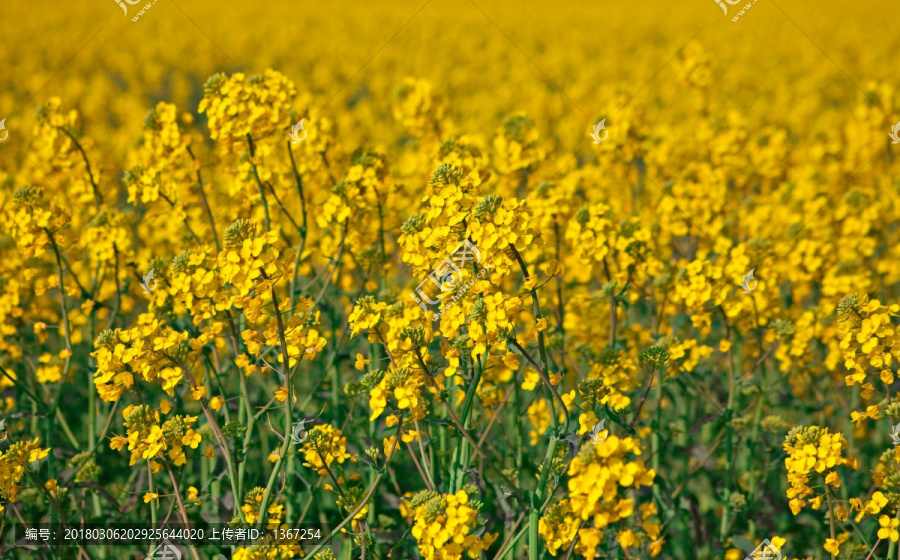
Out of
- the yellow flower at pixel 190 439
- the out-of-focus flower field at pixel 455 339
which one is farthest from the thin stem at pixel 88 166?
the yellow flower at pixel 190 439

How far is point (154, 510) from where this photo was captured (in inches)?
116

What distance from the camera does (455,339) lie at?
9.92 ft

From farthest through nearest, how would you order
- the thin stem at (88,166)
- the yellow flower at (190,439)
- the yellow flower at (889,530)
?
1. the thin stem at (88,166)
2. the yellow flower at (190,439)
3. the yellow flower at (889,530)

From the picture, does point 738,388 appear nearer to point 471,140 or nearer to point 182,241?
point 471,140

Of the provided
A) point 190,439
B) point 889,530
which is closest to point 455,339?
point 190,439

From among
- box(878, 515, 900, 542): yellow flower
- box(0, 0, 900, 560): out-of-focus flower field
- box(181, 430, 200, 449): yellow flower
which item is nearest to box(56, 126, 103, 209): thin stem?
box(0, 0, 900, 560): out-of-focus flower field

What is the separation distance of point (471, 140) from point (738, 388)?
6.49ft

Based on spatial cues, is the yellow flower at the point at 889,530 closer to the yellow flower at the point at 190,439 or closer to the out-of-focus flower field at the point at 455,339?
the out-of-focus flower field at the point at 455,339

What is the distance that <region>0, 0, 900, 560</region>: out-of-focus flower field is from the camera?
8.87 feet

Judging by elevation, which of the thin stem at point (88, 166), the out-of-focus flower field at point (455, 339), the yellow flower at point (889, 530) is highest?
the thin stem at point (88, 166)

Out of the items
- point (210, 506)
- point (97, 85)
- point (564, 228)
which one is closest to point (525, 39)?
point (97, 85)

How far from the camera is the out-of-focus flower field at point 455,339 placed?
271 centimetres

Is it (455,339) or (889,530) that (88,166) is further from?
(889,530)

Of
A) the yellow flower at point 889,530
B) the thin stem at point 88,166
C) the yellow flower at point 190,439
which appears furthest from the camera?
the thin stem at point 88,166
